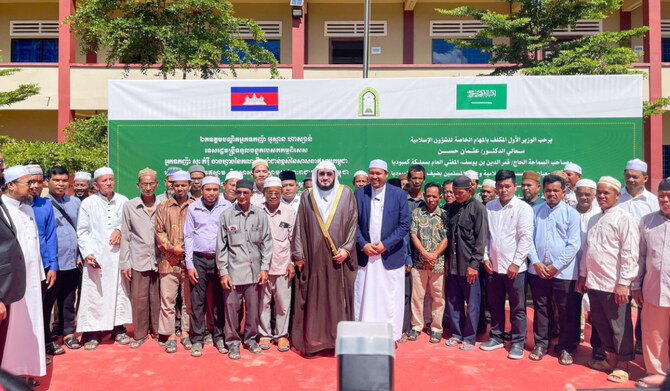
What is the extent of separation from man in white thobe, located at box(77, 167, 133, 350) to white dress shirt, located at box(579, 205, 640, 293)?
13.6ft

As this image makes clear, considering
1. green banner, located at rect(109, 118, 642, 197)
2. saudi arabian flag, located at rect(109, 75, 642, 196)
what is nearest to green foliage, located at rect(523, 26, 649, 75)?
saudi arabian flag, located at rect(109, 75, 642, 196)

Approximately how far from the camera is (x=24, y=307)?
344 cm

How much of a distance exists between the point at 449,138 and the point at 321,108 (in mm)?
1644

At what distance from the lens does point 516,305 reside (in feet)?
13.6

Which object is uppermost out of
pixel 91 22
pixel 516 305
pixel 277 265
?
pixel 91 22

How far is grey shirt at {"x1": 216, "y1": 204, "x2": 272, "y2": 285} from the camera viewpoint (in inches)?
161

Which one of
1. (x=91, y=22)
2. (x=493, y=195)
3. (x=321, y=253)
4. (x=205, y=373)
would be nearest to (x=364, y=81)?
(x=493, y=195)

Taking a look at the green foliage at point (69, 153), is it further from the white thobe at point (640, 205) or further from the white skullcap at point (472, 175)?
the white thobe at point (640, 205)

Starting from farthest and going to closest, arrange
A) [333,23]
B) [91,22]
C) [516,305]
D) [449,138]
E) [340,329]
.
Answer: [333,23]
[91,22]
[449,138]
[516,305]
[340,329]

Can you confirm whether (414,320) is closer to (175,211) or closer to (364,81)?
(175,211)

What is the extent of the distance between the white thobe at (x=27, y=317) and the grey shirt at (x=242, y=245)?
1.37 metres

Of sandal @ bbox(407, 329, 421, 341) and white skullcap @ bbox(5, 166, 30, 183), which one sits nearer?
white skullcap @ bbox(5, 166, 30, 183)

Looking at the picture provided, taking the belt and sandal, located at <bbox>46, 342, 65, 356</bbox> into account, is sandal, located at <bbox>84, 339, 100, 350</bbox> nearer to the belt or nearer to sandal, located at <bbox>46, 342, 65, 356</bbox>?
sandal, located at <bbox>46, 342, 65, 356</bbox>

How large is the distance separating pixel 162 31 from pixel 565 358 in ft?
23.1
